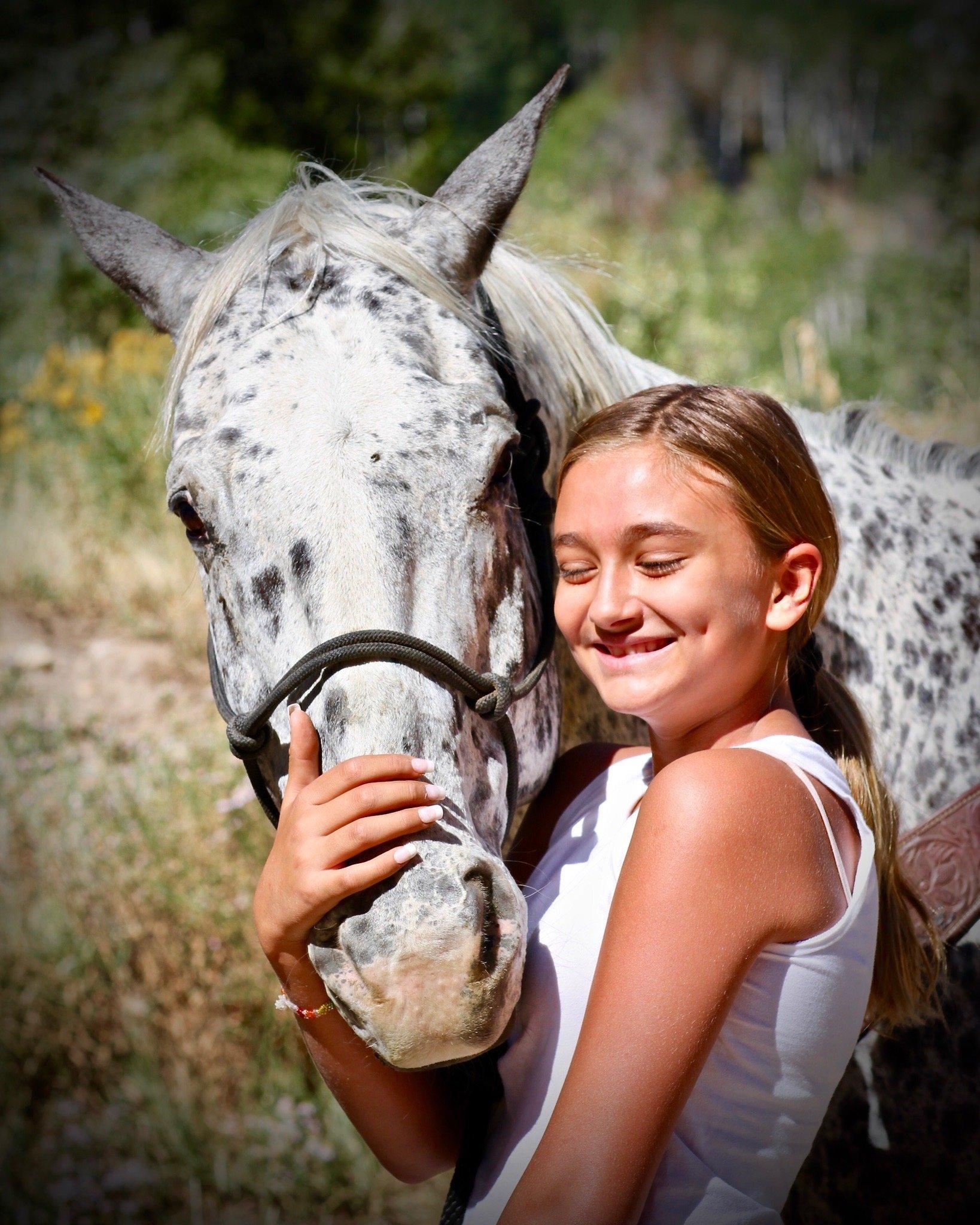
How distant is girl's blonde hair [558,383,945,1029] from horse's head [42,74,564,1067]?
0.27 m

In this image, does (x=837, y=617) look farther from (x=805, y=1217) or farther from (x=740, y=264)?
(x=740, y=264)

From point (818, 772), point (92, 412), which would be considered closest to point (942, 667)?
point (818, 772)

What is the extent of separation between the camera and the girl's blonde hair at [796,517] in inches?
52.0

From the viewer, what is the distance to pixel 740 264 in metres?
17.2

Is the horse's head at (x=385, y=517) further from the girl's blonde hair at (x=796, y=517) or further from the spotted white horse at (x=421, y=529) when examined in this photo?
the girl's blonde hair at (x=796, y=517)

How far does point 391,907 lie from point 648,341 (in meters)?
6.21

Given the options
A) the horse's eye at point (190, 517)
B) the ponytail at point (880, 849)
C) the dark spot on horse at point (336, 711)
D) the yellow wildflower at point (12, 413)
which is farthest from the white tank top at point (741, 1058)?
the yellow wildflower at point (12, 413)

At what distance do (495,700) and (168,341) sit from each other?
23.2ft

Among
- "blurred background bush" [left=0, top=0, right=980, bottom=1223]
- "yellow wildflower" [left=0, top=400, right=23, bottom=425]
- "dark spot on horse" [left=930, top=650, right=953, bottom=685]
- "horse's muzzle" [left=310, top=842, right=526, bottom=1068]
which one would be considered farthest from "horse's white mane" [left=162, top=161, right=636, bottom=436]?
"yellow wildflower" [left=0, top=400, right=23, bottom=425]

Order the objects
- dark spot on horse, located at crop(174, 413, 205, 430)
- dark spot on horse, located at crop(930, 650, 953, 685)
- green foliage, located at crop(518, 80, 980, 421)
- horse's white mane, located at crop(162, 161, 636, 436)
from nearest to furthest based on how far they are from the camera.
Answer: dark spot on horse, located at crop(174, 413, 205, 430) < horse's white mane, located at crop(162, 161, 636, 436) < dark spot on horse, located at crop(930, 650, 953, 685) < green foliage, located at crop(518, 80, 980, 421)

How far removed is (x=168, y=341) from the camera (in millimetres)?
7461

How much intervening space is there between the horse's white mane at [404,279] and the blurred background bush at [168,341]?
0.91ft

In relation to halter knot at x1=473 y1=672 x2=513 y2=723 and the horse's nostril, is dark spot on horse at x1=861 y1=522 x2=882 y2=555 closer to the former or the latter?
halter knot at x1=473 y1=672 x2=513 y2=723

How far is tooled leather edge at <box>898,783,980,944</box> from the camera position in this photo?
176cm
